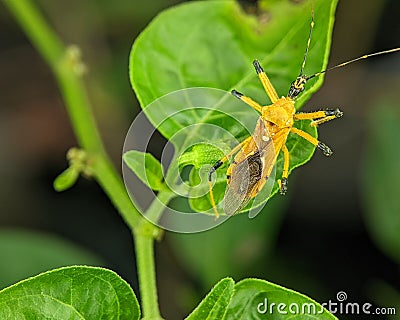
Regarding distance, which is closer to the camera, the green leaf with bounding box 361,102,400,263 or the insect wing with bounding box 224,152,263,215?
the insect wing with bounding box 224,152,263,215

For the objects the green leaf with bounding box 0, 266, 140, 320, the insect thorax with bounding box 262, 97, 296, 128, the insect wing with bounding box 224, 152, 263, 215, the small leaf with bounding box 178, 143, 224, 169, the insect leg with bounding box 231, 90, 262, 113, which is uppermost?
the insect leg with bounding box 231, 90, 262, 113

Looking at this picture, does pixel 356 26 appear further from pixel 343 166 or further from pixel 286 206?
pixel 286 206

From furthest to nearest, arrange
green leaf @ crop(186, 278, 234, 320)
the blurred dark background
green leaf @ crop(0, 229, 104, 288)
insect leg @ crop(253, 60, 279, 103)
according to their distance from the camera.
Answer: the blurred dark background → green leaf @ crop(0, 229, 104, 288) → insect leg @ crop(253, 60, 279, 103) → green leaf @ crop(186, 278, 234, 320)

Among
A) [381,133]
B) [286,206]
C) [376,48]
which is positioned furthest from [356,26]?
[286,206]

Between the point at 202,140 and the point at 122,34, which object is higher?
the point at 122,34

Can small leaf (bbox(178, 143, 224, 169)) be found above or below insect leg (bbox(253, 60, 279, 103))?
below

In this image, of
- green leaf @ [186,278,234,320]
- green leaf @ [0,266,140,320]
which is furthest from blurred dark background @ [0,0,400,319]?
green leaf @ [186,278,234,320]

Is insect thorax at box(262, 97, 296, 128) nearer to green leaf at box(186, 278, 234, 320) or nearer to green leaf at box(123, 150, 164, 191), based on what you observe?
green leaf at box(123, 150, 164, 191)
